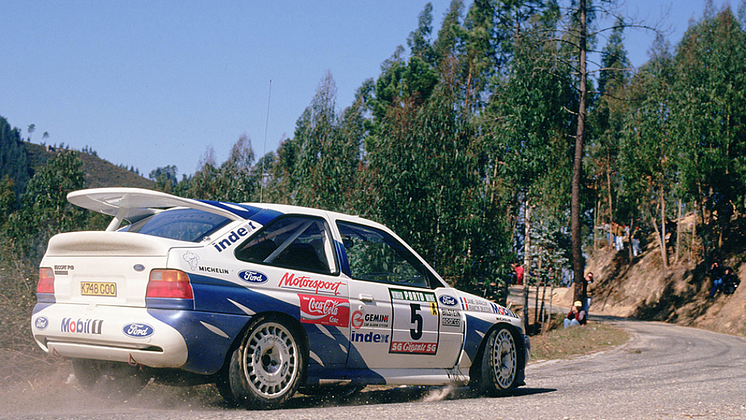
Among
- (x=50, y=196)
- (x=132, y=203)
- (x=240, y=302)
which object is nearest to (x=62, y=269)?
(x=132, y=203)

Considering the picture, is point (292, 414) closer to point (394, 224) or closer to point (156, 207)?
point (156, 207)

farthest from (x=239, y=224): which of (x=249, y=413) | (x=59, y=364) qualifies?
(x=59, y=364)

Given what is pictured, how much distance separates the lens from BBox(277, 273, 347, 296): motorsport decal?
541 centimetres

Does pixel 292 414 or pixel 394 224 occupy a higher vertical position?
pixel 394 224

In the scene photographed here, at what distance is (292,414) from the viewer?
4.95m

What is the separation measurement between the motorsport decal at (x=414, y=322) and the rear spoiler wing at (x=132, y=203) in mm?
1803

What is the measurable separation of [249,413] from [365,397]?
202cm

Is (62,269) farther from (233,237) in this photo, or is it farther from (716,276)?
(716,276)

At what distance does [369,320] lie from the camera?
5.96 m

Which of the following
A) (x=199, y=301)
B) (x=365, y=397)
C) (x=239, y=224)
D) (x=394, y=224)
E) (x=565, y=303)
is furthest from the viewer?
(x=565, y=303)

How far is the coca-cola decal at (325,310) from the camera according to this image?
5.45 metres

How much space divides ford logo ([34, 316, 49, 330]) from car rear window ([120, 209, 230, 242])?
39.2 inches

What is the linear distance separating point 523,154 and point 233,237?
2190 centimetres

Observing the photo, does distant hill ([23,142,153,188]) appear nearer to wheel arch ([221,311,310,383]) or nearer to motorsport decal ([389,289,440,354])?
motorsport decal ([389,289,440,354])
